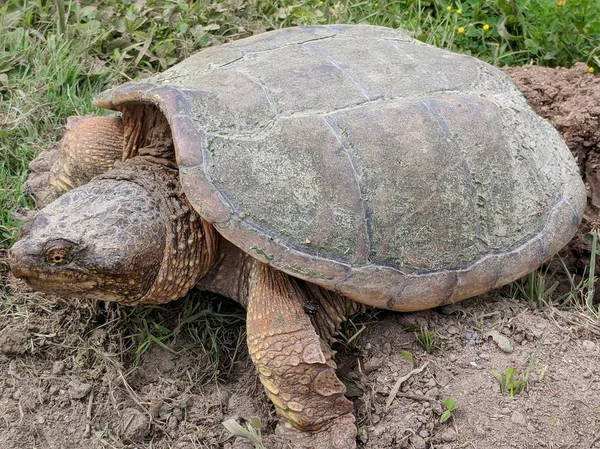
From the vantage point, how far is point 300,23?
4418mm

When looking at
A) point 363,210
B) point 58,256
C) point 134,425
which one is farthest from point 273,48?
point 134,425

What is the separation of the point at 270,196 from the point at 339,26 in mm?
1289

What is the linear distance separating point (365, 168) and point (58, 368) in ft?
4.91

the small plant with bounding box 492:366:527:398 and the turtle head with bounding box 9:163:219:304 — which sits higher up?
the turtle head with bounding box 9:163:219:304

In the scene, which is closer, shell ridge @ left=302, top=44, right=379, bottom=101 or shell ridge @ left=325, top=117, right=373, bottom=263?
shell ridge @ left=325, top=117, right=373, bottom=263

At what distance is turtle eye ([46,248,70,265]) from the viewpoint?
2.29 meters

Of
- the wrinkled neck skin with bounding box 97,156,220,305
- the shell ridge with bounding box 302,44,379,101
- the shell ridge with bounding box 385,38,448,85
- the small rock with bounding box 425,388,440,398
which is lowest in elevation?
the small rock with bounding box 425,388,440,398

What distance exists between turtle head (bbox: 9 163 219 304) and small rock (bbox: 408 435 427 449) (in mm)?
1046

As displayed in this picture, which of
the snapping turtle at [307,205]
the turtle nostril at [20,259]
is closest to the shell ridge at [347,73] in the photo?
the snapping turtle at [307,205]

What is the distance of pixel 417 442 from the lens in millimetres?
2355

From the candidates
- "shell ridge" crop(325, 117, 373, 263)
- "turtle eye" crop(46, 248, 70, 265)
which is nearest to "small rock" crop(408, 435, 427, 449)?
"shell ridge" crop(325, 117, 373, 263)

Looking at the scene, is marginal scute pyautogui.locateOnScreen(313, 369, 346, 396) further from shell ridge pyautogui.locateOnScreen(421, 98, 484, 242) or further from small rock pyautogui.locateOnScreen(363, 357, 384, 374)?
shell ridge pyautogui.locateOnScreen(421, 98, 484, 242)

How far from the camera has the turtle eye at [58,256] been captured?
90.2 inches

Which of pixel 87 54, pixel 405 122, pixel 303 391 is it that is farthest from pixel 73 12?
pixel 303 391
